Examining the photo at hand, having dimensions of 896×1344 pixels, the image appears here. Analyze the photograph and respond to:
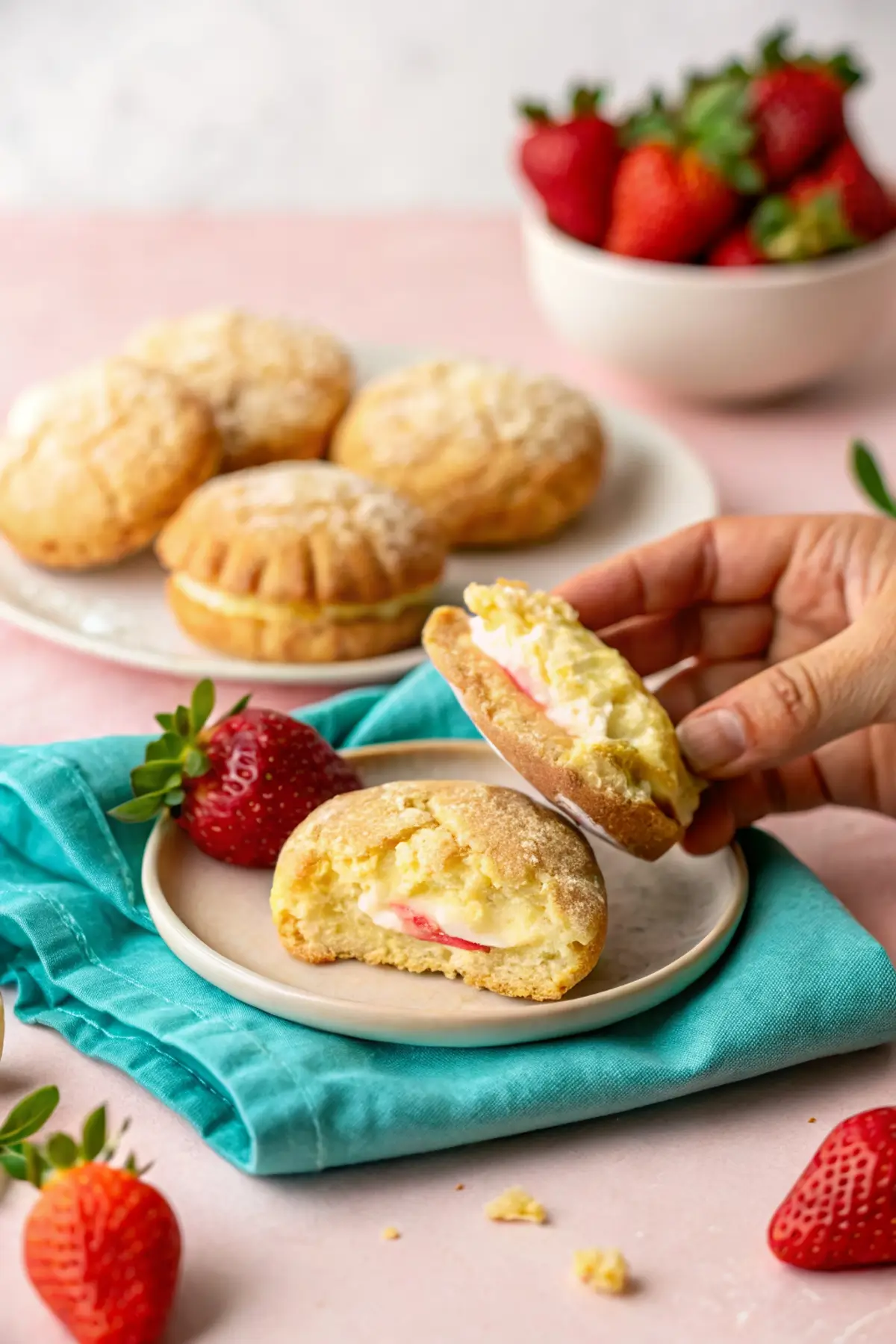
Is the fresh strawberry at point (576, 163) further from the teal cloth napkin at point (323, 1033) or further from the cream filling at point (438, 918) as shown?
the cream filling at point (438, 918)

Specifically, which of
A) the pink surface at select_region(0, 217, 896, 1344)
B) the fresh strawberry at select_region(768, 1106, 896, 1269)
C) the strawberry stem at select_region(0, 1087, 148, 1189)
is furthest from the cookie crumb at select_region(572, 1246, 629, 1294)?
the strawberry stem at select_region(0, 1087, 148, 1189)

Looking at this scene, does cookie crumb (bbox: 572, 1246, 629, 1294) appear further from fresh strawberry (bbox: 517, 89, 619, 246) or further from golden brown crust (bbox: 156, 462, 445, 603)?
fresh strawberry (bbox: 517, 89, 619, 246)

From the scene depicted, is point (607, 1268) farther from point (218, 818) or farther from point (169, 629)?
point (169, 629)

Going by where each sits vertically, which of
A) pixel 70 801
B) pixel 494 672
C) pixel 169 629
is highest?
pixel 494 672

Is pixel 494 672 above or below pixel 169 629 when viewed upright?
above

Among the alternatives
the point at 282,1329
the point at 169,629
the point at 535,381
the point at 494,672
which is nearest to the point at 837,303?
the point at 535,381
